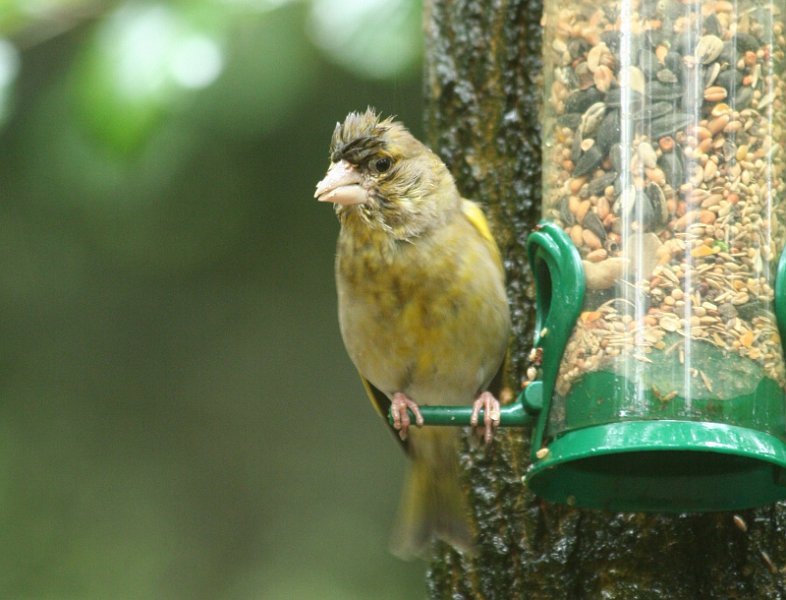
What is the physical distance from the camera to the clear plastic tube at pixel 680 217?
3.75 m

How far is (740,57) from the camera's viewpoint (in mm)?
3877

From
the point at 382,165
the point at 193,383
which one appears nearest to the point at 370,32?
the point at 382,165

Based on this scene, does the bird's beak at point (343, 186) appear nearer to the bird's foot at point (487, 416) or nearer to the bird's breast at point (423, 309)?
the bird's breast at point (423, 309)

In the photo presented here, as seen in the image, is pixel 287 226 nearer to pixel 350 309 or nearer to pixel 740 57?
pixel 350 309

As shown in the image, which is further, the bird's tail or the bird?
the bird

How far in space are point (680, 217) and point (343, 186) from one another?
1.08 m

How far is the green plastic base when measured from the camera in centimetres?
373

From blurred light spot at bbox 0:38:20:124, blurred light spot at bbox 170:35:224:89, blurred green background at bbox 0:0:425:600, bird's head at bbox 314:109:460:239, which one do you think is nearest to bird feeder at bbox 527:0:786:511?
bird's head at bbox 314:109:460:239

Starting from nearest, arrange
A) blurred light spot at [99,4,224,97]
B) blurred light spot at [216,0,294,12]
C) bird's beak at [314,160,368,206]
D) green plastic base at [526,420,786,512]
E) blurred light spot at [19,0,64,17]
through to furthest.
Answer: green plastic base at [526,420,786,512], blurred light spot at [99,4,224,97], bird's beak at [314,160,368,206], blurred light spot at [216,0,294,12], blurred light spot at [19,0,64,17]

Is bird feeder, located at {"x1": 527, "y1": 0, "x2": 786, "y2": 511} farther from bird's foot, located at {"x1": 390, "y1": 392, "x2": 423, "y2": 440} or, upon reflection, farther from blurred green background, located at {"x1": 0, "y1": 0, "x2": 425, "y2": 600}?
blurred green background, located at {"x1": 0, "y1": 0, "x2": 425, "y2": 600}

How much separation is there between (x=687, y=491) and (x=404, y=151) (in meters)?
1.38

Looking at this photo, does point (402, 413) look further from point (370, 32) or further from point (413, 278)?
point (370, 32)

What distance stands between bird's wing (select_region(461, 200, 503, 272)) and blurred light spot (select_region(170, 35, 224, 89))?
818mm

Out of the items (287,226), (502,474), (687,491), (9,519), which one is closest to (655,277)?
(687,491)
